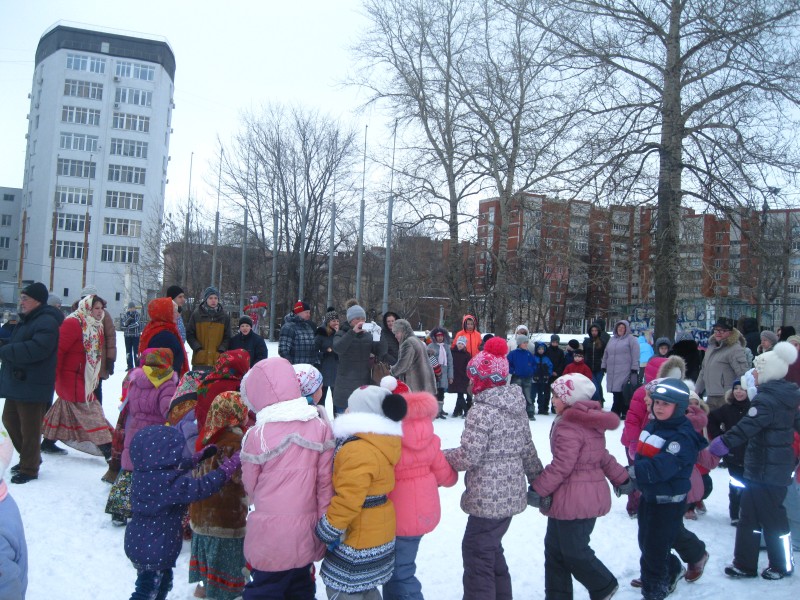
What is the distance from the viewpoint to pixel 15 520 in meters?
2.52

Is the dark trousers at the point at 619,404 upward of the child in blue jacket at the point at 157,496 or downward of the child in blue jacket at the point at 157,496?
downward

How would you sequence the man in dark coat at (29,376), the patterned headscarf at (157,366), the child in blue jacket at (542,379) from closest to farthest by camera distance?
the patterned headscarf at (157,366) < the man in dark coat at (29,376) < the child in blue jacket at (542,379)

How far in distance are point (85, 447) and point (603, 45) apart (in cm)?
1063

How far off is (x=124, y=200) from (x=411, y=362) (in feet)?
204

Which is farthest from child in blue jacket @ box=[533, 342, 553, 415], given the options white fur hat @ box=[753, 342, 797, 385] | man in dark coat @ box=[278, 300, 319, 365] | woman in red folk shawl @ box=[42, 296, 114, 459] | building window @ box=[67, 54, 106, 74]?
building window @ box=[67, 54, 106, 74]

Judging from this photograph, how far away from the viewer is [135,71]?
64.5m

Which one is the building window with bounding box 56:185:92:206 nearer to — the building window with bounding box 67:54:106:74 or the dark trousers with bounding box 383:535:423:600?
the building window with bounding box 67:54:106:74

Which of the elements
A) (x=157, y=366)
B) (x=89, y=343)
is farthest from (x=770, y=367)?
(x=89, y=343)

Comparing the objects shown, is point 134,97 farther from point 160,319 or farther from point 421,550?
point 421,550

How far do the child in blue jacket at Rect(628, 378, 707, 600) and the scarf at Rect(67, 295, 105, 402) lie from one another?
5847 mm

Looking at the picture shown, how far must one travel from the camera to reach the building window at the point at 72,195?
206 feet

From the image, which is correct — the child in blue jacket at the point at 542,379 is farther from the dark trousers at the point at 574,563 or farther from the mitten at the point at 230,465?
the mitten at the point at 230,465

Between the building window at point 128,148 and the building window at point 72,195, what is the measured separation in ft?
15.7

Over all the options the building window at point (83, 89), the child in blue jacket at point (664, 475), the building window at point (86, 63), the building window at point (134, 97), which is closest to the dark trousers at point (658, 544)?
the child in blue jacket at point (664, 475)
